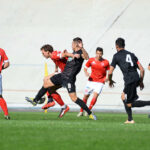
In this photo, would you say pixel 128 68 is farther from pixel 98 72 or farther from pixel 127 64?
pixel 98 72

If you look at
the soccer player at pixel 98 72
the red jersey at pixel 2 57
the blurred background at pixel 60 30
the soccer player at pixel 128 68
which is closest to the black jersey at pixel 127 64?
the soccer player at pixel 128 68

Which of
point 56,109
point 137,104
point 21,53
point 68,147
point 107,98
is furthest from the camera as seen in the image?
point 21,53

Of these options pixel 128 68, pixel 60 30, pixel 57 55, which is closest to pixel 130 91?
pixel 128 68

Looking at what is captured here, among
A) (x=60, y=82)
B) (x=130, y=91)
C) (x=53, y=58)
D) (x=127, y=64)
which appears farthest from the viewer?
(x=60, y=82)

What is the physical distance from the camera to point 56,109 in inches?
890

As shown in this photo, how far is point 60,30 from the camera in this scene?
27797 millimetres

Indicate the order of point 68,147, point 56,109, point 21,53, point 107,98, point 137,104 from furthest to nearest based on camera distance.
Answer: point 21,53 < point 107,98 < point 56,109 < point 137,104 < point 68,147

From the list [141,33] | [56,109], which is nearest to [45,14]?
[141,33]

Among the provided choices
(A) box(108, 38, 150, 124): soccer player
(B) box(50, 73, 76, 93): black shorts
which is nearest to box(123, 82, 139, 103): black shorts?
(A) box(108, 38, 150, 124): soccer player

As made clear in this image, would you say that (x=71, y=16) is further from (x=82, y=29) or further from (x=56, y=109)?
(x=56, y=109)

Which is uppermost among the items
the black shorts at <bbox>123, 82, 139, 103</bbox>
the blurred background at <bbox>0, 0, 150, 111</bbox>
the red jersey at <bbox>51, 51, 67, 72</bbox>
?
the blurred background at <bbox>0, 0, 150, 111</bbox>

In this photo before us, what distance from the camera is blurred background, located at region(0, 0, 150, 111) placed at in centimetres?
2669

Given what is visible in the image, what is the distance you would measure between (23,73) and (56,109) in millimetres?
4734

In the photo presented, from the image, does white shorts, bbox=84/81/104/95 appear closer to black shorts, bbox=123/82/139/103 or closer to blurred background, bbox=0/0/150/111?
black shorts, bbox=123/82/139/103
